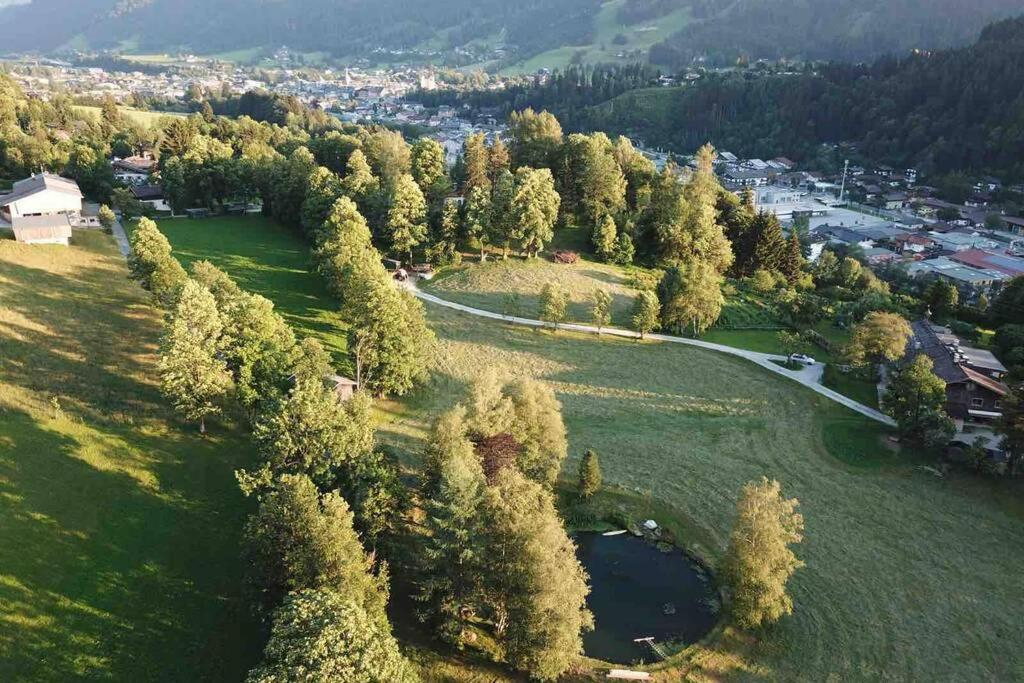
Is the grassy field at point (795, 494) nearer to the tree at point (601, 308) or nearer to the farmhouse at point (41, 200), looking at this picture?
the tree at point (601, 308)

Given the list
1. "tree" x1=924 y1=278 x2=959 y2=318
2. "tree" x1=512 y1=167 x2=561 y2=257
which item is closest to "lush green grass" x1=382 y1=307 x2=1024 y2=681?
"tree" x1=512 y1=167 x2=561 y2=257

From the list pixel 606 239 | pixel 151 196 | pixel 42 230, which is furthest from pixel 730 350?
pixel 151 196

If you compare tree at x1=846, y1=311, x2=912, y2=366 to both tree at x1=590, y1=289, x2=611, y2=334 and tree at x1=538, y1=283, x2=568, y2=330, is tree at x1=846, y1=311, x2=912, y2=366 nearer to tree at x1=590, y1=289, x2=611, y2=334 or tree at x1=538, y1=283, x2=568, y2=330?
tree at x1=590, y1=289, x2=611, y2=334

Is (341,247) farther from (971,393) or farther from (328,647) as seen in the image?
(971,393)

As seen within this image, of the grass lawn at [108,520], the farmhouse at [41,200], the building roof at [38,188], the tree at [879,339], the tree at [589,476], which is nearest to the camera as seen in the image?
the grass lawn at [108,520]

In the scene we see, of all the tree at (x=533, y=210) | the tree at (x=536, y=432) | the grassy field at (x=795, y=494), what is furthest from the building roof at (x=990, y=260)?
the tree at (x=536, y=432)

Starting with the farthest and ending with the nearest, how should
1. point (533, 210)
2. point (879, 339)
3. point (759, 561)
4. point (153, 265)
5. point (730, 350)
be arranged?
point (533, 210) → point (730, 350) → point (879, 339) → point (153, 265) → point (759, 561)
